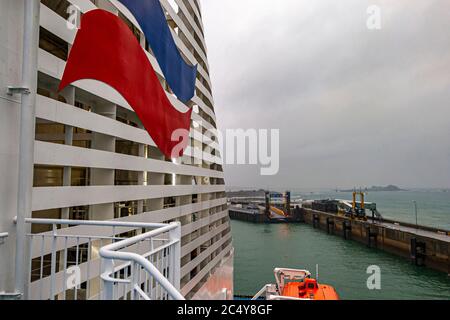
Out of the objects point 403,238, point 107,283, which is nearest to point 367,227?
point 403,238

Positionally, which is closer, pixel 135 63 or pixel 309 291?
pixel 135 63

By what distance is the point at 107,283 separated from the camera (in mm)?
1740

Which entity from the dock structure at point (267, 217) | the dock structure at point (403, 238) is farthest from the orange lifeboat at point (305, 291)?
the dock structure at point (267, 217)

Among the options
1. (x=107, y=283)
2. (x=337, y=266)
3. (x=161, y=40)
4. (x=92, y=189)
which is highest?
(x=161, y=40)

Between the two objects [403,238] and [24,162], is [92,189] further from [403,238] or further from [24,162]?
[403,238]

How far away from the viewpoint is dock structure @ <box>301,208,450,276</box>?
29.4 m

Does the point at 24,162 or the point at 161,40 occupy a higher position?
the point at 161,40

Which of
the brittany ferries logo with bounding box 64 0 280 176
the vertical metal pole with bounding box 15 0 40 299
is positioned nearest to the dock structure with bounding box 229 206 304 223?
the brittany ferries logo with bounding box 64 0 280 176

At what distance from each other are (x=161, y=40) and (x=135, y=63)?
6.54 ft

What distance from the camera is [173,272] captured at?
2773 millimetres

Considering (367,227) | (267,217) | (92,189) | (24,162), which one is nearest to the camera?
(24,162)

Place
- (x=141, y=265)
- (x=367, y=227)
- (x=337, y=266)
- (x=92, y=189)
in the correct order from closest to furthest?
(x=141, y=265), (x=92, y=189), (x=337, y=266), (x=367, y=227)
